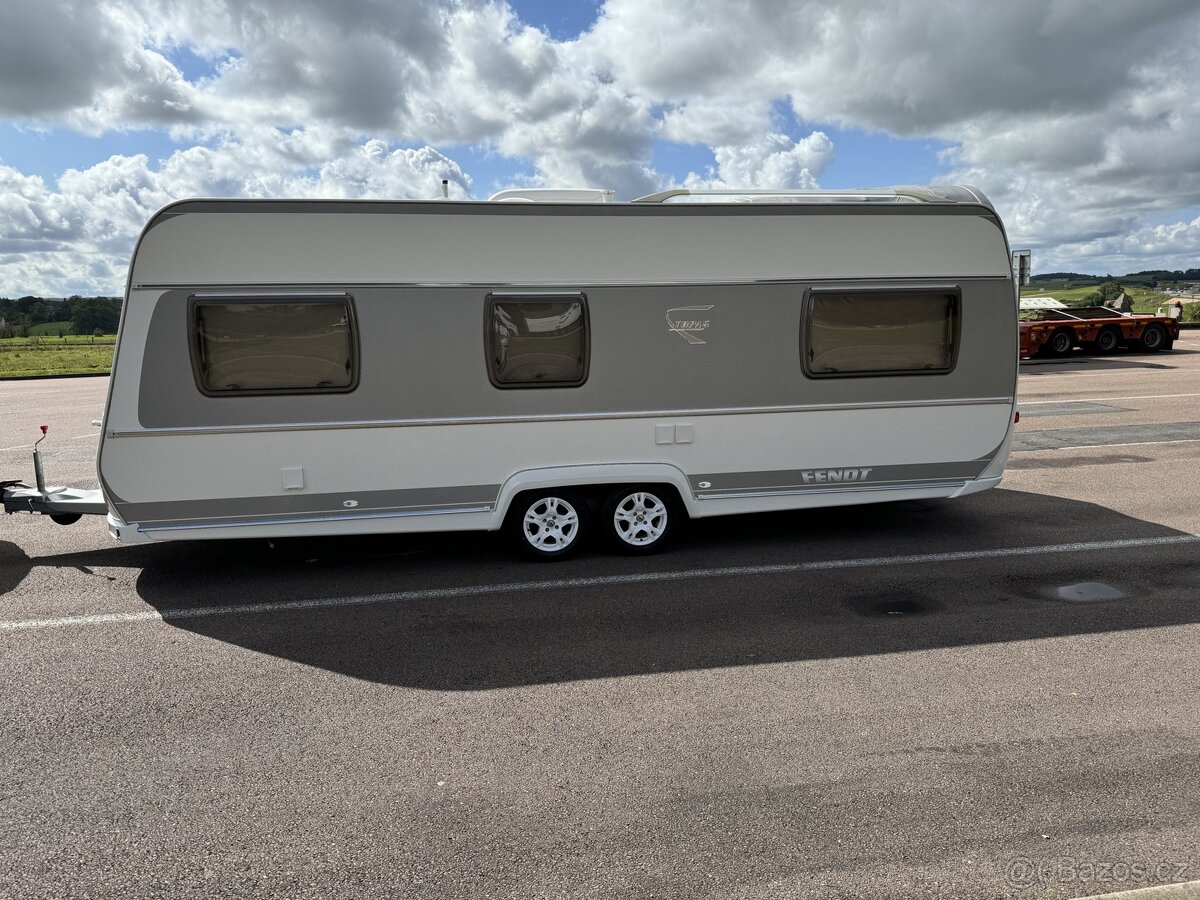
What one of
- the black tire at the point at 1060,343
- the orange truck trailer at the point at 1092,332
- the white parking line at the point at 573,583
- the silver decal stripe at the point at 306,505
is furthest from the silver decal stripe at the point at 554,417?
the black tire at the point at 1060,343

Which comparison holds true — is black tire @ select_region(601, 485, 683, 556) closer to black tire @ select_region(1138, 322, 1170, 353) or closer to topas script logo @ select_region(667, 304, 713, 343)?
topas script logo @ select_region(667, 304, 713, 343)

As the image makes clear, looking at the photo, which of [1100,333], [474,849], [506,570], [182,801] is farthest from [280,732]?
[1100,333]

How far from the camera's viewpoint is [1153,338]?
26.4 m

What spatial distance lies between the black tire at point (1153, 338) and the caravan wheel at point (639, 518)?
81.0 ft

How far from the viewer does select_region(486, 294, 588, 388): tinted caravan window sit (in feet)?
22.7

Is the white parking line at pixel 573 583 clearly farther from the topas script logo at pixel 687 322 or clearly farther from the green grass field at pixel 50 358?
the green grass field at pixel 50 358

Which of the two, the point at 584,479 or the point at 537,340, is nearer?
the point at 537,340

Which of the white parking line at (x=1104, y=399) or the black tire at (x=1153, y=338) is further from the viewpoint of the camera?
the black tire at (x=1153, y=338)

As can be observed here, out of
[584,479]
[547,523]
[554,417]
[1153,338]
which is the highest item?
[1153,338]

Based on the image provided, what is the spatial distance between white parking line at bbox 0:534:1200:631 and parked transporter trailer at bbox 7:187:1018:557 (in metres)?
0.54

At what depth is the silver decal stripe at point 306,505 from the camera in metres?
6.64

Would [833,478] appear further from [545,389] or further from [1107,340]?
[1107,340]

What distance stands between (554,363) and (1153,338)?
84.9 feet
